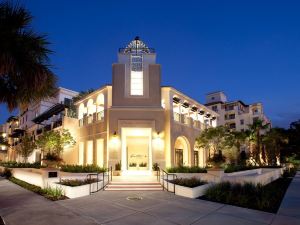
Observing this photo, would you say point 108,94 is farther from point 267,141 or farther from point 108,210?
point 267,141

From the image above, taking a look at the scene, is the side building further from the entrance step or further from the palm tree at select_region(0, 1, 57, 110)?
the palm tree at select_region(0, 1, 57, 110)

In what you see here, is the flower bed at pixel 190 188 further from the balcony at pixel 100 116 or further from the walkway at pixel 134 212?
the balcony at pixel 100 116

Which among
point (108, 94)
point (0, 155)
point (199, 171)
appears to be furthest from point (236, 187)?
point (0, 155)

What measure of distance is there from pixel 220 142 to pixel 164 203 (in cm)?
1204

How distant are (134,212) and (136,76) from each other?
1368 centimetres

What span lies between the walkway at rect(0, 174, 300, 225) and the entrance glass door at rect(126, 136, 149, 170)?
10836 mm

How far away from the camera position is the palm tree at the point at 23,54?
6.46m

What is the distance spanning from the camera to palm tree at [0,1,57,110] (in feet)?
21.2

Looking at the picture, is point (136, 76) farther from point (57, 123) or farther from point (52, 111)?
point (52, 111)

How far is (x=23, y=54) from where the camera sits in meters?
6.68

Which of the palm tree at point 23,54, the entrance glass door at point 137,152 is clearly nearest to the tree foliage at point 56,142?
the entrance glass door at point 137,152

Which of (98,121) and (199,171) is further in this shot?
(98,121)

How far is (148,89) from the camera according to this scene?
20016 mm

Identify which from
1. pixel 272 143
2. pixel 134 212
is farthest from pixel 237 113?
pixel 134 212
